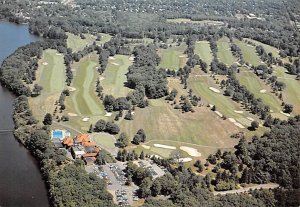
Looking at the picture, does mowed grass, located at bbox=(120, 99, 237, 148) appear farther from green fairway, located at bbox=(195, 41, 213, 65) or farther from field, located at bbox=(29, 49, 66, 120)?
green fairway, located at bbox=(195, 41, 213, 65)

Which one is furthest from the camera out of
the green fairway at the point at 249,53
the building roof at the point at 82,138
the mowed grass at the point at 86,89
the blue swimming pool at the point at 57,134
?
the green fairway at the point at 249,53

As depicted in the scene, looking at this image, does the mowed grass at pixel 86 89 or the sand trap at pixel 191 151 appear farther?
the mowed grass at pixel 86 89

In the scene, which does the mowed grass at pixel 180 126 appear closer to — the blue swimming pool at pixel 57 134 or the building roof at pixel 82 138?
the building roof at pixel 82 138

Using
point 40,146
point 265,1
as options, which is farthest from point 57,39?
point 265,1

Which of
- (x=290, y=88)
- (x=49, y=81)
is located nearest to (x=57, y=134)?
(x=49, y=81)

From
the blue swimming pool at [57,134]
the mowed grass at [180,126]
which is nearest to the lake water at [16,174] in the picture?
the blue swimming pool at [57,134]

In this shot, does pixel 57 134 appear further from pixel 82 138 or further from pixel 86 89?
pixel 86 89

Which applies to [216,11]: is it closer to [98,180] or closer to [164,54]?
[164,54]
